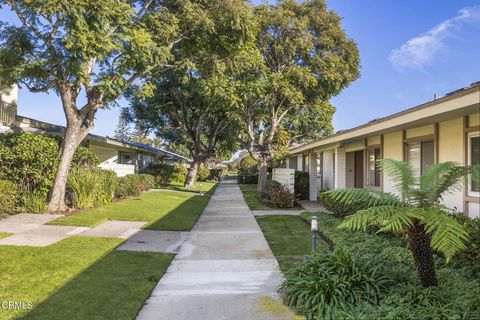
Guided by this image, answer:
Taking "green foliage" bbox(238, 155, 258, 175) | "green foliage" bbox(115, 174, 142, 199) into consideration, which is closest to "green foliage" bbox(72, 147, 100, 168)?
"green foliage" bbox(115, 174, 142, 199)

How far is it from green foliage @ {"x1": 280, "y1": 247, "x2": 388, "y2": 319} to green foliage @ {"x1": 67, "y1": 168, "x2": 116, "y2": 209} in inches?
423

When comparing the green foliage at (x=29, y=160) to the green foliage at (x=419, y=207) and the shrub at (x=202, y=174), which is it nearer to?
the green foliage at (x=419, y=207)

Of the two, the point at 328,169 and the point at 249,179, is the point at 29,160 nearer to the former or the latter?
the point at 328,169

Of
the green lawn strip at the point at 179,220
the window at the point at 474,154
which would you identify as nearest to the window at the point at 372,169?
the window at the point at 474,154

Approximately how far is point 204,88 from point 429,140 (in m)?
9.28

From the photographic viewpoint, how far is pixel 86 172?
15094mm

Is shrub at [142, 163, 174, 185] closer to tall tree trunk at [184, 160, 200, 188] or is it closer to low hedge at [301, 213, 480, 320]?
tall tree trunk at [184, 160, 200, 188]

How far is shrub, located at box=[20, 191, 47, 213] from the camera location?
12.9 meters

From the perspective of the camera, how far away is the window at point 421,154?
31.2 feet

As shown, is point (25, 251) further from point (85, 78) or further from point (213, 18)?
point (213, 18)

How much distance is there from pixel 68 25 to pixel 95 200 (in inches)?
288

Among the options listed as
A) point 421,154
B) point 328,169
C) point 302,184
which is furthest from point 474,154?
point 302,184

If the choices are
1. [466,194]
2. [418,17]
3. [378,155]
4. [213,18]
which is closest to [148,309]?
[466,194]

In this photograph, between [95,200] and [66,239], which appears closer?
[66,239]
